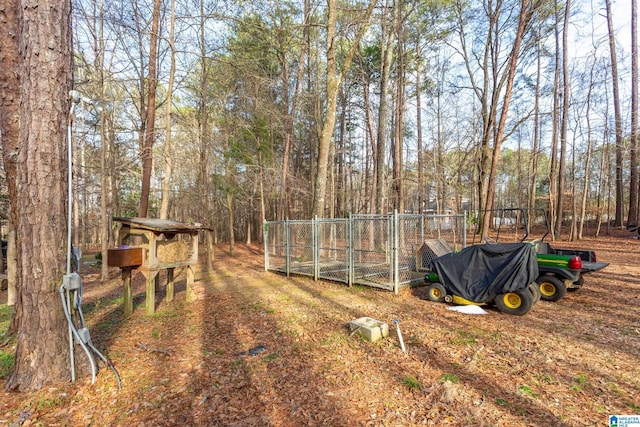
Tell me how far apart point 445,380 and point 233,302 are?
15.4 feet

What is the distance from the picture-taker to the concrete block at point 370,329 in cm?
425

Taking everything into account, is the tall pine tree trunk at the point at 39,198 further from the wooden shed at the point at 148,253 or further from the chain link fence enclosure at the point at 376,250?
the chain link fence enclosure at the point at 376,250

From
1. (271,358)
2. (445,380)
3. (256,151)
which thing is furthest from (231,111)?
(445,380)

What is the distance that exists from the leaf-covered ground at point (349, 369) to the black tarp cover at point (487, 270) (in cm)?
46

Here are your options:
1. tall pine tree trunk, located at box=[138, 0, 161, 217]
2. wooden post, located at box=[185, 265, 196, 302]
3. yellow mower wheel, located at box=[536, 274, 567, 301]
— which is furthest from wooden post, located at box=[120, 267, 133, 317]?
yellow mower wheel, located at box=[536, 274, 567, 301]

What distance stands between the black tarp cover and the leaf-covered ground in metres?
0.46

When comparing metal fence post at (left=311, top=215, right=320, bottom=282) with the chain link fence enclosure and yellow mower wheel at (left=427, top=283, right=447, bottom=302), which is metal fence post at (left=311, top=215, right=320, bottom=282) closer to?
the chain link fence enclosure

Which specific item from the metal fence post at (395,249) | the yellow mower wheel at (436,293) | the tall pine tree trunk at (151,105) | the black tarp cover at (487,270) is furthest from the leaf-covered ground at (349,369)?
the tall pine tree trunk at (151,105)

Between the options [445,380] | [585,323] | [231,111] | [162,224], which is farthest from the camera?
[231,111]

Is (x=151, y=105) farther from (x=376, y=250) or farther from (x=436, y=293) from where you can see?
(x=436, y=293)

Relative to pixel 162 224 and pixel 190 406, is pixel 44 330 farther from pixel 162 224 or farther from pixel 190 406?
→ pixel 162 224

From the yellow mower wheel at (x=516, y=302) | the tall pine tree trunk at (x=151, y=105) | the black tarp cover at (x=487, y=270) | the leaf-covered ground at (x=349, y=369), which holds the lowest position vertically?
the leaf-covered ground at (x=349, y=369)

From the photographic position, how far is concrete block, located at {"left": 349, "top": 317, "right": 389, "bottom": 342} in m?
4.25

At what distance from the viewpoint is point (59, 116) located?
296 cm
